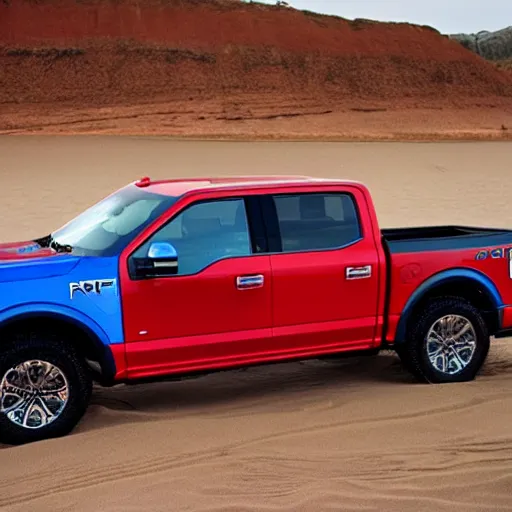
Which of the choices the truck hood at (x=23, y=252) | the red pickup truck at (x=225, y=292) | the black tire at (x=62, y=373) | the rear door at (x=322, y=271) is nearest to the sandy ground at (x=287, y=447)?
the black tire at (x=62, y=373)

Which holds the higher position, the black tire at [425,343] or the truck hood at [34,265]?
the truck hood at [34,265]

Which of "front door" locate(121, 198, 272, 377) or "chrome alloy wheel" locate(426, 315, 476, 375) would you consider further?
"chrome alloy wheel" locate(426, 315, 476, 375)

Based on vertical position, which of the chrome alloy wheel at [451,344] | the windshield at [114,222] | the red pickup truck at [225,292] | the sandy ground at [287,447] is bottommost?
the sandy ground at [287,447]

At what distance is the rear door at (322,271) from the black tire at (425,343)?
37 cm

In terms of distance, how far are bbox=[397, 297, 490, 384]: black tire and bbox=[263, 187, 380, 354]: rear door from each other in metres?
0.37

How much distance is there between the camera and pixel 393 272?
22.4ft

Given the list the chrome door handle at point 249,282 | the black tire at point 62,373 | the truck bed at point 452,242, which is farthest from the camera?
the truck bed at point 452,242

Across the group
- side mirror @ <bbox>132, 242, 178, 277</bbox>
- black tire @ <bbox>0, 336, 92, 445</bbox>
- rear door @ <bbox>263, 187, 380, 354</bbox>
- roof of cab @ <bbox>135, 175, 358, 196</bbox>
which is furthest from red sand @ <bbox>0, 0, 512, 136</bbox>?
black tire @ <bbox>0, 336, 92, 445</bbox>

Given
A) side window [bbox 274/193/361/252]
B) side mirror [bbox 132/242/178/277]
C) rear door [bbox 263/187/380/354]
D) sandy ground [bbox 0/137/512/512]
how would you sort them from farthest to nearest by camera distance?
side window [bbox 274/193/361/252] < rear door [bbox 263/187/380/354] < side mirror [bbox 132/242/178/277] < sandy ground [bbox 0/137/512/512]

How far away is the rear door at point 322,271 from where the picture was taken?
649 cm

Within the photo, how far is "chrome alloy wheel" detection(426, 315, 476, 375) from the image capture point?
7121 millimetres

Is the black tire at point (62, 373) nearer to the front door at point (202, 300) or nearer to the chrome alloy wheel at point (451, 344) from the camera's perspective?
the front door at point (202, 300)

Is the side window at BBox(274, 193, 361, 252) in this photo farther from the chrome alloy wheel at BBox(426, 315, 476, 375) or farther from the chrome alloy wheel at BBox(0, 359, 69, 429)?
the chrome alloy wheel at BBox(0, 359, 69, 429)

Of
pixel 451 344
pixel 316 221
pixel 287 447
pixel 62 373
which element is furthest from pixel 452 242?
pixel 62 373
